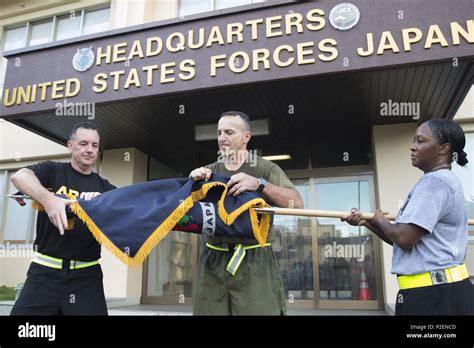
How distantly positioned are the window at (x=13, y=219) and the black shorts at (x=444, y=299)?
8.51 metres

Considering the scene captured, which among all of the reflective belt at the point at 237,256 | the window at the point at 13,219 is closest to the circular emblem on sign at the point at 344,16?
the reflective belt at the point at 237,256

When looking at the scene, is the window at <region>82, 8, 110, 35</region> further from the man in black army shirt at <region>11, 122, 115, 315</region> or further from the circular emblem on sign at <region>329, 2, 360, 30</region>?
the man in black army shirt at <region>11, 122, 115, 315</region>

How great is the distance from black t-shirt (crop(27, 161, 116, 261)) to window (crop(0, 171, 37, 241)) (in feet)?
22.4

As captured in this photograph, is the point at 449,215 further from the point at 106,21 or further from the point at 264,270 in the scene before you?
the point at 106,21

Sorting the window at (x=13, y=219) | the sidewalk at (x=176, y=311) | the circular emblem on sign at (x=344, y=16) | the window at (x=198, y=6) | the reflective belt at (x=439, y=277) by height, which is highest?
the window at (x=198, y=6)

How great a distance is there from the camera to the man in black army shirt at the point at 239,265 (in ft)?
7.56

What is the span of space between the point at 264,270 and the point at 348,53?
339 cm

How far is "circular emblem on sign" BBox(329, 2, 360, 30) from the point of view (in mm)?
4840

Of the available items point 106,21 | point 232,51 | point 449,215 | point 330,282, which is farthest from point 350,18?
point 106,21

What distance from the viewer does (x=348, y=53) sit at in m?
Answer: 4.77

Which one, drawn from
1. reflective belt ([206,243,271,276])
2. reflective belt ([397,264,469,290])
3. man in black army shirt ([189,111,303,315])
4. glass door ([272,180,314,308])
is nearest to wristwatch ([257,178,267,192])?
man in black army shirt ([189,111,303,315])

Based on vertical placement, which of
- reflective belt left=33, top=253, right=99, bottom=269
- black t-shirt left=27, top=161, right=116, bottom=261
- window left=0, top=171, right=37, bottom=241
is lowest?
reflective belt left=33, top=253, right=99, bottom=269

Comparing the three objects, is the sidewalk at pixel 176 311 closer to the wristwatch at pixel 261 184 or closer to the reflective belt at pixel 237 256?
the reflective belt at pixel 237 256

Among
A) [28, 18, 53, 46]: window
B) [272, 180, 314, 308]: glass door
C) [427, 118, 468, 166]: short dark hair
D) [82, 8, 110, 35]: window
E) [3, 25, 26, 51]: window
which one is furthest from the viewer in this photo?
[3, 25, 26, 51]: window
